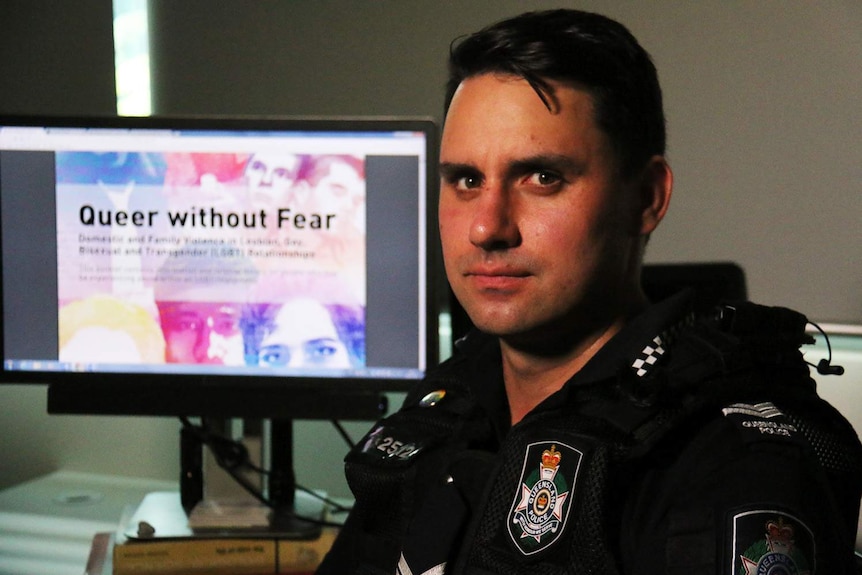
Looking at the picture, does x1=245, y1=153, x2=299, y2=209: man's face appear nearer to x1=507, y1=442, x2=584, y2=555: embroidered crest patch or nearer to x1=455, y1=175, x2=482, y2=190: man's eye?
x1=455, y1=175, x2=482, y2=190: man's eye

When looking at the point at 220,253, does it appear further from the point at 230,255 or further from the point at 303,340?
the point at 303,340

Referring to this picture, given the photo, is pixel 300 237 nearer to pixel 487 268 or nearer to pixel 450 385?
pixel 450 385

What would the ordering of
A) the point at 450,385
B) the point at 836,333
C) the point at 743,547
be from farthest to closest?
the point at 836,333 < the point at 450,385 < the point at 743,547

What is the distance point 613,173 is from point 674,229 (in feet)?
1.90

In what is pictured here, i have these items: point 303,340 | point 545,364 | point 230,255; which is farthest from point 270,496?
point 545,364

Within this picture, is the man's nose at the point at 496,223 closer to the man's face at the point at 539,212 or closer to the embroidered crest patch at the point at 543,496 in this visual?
the man's face at the point at 539,212

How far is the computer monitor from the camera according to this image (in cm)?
140

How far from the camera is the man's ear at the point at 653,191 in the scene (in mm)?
958

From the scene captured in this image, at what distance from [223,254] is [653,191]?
26.8 inches

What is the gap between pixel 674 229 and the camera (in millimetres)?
1466

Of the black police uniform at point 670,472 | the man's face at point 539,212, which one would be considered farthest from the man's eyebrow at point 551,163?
the black police uniform at point 670,472

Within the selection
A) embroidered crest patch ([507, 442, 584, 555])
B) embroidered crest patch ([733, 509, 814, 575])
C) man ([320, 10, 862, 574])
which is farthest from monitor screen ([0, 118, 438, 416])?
embroidered crest patch ([733, 509, 814, 575])

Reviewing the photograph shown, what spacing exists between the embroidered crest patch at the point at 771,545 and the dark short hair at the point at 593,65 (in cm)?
35

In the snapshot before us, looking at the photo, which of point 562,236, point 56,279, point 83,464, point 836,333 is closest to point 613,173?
point 562,236
